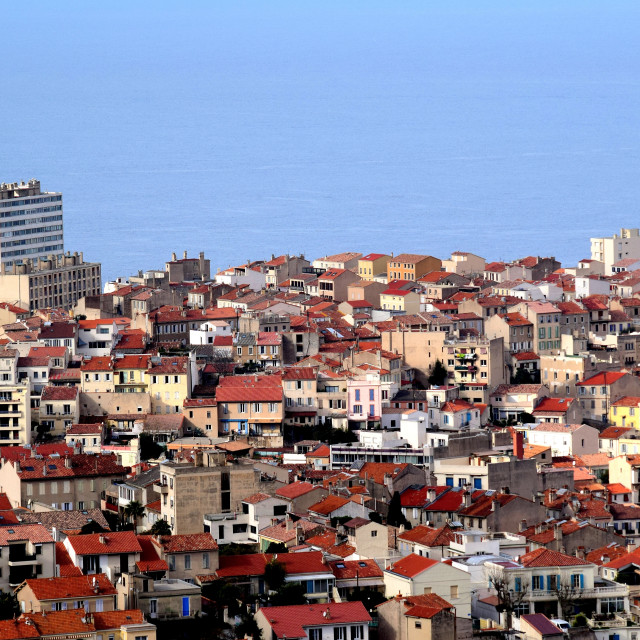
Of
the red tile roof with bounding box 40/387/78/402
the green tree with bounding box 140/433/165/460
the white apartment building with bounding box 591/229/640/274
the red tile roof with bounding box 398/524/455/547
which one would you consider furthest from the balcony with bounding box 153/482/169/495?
the white apartment building with bounding box 591/229/640/274

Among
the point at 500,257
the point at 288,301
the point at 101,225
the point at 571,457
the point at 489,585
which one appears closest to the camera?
the point at 489,585

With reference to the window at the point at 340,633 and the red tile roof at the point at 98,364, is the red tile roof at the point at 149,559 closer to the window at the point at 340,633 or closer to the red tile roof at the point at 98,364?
the window at the point at 340,633

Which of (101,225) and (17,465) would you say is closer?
(17,465)

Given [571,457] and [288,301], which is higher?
[288,301]

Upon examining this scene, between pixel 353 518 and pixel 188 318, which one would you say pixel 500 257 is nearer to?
pixel 188 318

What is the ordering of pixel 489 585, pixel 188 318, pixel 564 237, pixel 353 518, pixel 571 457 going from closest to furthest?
pixel 489 585 < pixel 353 518 < pixel 571 457 < pixel 188 318 < pixel 564 237

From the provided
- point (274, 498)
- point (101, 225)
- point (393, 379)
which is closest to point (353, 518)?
point (274, 498)

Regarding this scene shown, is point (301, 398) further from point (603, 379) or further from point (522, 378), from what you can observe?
point (603, 379)

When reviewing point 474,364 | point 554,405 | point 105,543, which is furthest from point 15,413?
point 105,543
